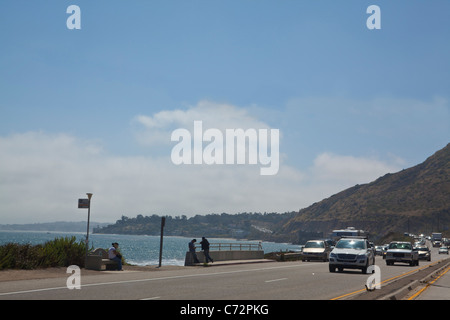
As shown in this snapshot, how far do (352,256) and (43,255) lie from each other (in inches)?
576

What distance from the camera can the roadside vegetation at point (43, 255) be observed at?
2283 centimetres

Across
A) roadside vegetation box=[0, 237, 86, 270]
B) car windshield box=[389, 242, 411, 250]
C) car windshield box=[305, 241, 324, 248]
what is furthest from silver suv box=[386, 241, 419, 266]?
roadside vegetation box=[0, 237, 86, 270]

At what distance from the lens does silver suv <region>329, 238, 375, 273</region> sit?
86.8 feet

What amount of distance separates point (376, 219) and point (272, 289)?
189824 mm

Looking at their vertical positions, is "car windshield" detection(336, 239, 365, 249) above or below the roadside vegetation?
above

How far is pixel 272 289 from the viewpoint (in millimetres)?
17406

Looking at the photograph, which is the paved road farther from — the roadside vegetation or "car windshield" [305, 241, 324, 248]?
"car windshield" [305, 241, 324, 248]

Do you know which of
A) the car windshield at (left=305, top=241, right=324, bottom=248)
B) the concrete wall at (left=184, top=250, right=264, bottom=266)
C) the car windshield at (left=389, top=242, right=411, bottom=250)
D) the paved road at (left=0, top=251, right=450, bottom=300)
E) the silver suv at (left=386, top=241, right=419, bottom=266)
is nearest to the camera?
the paved road at (left=0, top=251, right=450, bottom=300)

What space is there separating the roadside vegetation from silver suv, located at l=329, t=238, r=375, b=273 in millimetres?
12498

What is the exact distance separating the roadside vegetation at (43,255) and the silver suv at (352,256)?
12498 millimetres

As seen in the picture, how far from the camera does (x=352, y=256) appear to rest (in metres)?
26.6
